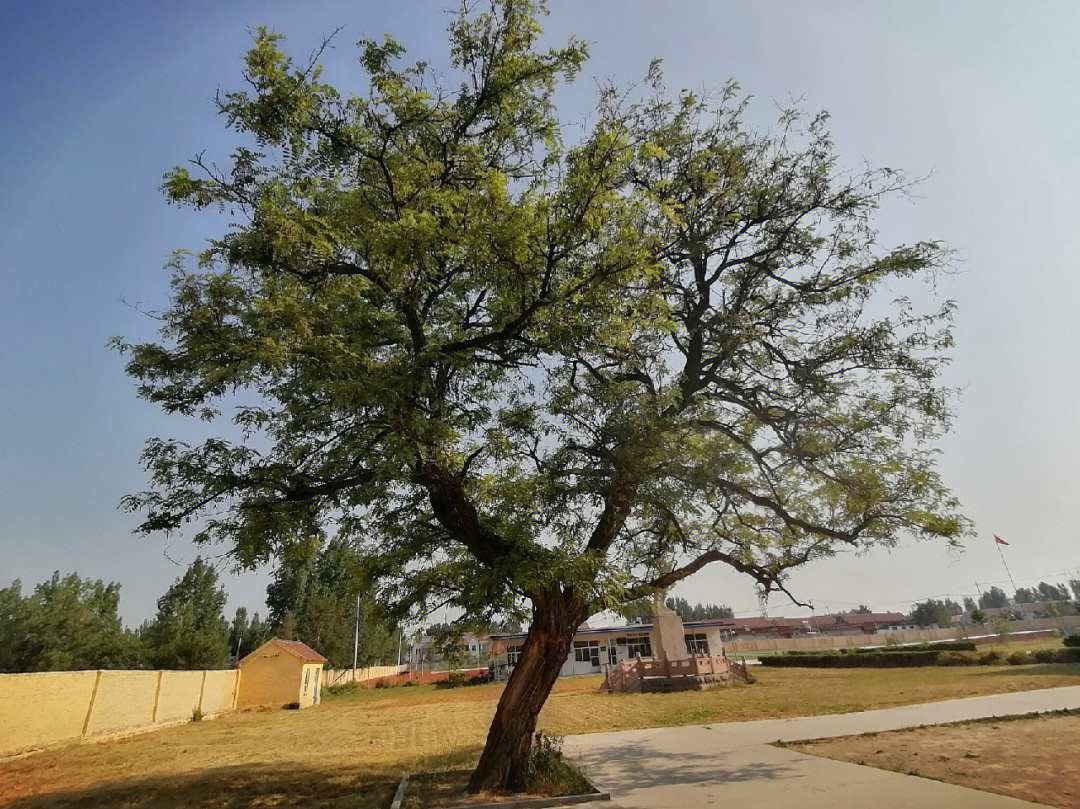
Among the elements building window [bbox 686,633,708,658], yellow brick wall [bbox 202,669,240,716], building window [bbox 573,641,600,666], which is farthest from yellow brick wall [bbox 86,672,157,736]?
building window [bbox 573,641,600,666]

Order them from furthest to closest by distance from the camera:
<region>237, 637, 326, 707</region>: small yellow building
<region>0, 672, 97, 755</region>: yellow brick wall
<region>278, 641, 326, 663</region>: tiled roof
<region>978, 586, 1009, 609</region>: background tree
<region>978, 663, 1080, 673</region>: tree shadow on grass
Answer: <region>978, 586, 1009, 609</region>: background tree < <region>278, 641, 326, 663</region>: tiled roof < <region>237, 637, 326, 707</region>: small yellow building < <region>978, 663, 1080, 673</region>: tree shadow on grass < <region>0, 672, 97, 755</region>: yellow brick wall

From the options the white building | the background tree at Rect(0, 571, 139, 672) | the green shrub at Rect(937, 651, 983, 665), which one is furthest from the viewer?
the white building

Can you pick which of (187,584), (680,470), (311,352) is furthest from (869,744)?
(187,584)

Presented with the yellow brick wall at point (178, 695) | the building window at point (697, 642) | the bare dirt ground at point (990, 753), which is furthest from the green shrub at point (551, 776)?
the building window at point (697, 642)

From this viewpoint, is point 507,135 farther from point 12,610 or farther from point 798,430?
point 12,610

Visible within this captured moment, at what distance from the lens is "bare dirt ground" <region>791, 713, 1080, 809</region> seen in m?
6.96

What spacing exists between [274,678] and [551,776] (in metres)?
29.0

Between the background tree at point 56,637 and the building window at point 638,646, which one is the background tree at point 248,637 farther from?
the building window at point 638,646

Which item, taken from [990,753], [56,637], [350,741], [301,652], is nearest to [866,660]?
[990,753]

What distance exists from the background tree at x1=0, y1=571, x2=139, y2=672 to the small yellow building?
11892 mm

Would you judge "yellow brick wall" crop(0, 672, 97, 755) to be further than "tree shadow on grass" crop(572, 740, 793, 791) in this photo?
Yes

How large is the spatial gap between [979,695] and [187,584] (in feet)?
211

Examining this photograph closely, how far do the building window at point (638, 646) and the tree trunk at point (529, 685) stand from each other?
4269 cm

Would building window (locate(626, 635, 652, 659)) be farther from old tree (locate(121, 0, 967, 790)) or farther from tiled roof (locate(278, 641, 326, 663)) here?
old tree (locate(121, 0, 967, 790))
